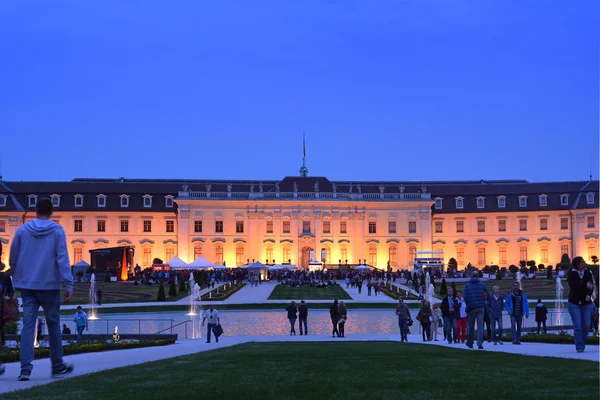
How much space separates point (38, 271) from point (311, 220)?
Result: 75.1 metres

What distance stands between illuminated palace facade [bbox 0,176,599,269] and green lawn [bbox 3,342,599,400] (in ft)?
238

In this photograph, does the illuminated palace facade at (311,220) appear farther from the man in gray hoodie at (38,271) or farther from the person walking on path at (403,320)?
the man in gray hoodie at (38,271)

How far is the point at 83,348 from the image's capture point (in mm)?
16766

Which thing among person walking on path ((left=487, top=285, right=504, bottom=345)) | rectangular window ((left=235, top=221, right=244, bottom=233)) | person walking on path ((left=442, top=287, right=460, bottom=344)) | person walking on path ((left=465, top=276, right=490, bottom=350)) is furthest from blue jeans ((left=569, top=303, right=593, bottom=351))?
rectangular window ((left=235, top=221, right=244, bottom=233))

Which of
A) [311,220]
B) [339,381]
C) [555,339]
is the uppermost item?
[311,220]

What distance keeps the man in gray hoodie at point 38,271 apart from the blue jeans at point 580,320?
7.41 m

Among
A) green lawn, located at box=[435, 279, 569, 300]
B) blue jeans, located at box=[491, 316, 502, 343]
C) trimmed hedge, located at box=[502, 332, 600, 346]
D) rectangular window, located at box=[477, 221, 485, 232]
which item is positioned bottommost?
green lawn, located at box=[435, 279, 569, 300]

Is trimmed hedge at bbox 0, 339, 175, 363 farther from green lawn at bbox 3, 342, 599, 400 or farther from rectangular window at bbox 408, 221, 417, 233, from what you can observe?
rectangular window at bbox 408, 221, 417, 233

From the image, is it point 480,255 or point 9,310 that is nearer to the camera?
point 9,310

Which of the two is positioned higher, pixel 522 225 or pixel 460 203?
pixel 460 203

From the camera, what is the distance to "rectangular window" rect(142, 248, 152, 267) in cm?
8300

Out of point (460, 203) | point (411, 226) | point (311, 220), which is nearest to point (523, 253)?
point (460, 203)

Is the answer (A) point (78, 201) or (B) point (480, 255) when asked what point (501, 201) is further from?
(A) point (78, 201)

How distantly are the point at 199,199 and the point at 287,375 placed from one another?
245ft
